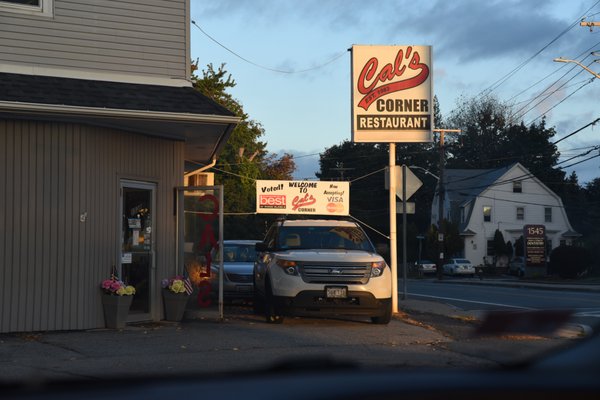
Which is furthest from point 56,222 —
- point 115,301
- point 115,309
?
point 115,309

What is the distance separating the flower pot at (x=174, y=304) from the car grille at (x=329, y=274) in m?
2.06

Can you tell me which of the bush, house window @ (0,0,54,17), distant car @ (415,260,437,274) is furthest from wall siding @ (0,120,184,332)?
distant car @ (415,260,437,274)

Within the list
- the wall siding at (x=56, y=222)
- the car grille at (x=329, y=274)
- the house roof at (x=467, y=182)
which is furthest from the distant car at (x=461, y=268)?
the wall siding at (x=56, y=222)

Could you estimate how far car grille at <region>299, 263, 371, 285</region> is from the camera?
13.1m

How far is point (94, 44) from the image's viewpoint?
13.2 metres

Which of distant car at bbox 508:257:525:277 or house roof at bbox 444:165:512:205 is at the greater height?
house roof at bbox 444:165:512:205

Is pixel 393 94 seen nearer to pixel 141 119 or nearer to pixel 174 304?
pixel 141 119

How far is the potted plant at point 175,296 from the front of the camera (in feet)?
44.2

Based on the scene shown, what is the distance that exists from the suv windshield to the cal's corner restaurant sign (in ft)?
A: 8.54

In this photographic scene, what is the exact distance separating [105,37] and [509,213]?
57.9m

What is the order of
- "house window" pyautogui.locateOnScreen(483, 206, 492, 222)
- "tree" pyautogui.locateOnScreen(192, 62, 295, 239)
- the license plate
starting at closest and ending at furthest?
1. the license plate
2. "tree" pyautogui.locateOnScreen(192, 62, 295, 239)
3. "house window" pyautogui.locateOnScreen(483, 206, 492, 222)

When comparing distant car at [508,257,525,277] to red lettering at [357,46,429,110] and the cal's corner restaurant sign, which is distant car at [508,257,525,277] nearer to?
the cal's corner restaurant sign

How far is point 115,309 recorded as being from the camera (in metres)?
12.4

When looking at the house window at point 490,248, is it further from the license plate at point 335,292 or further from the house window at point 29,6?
the house window at point 29,6
